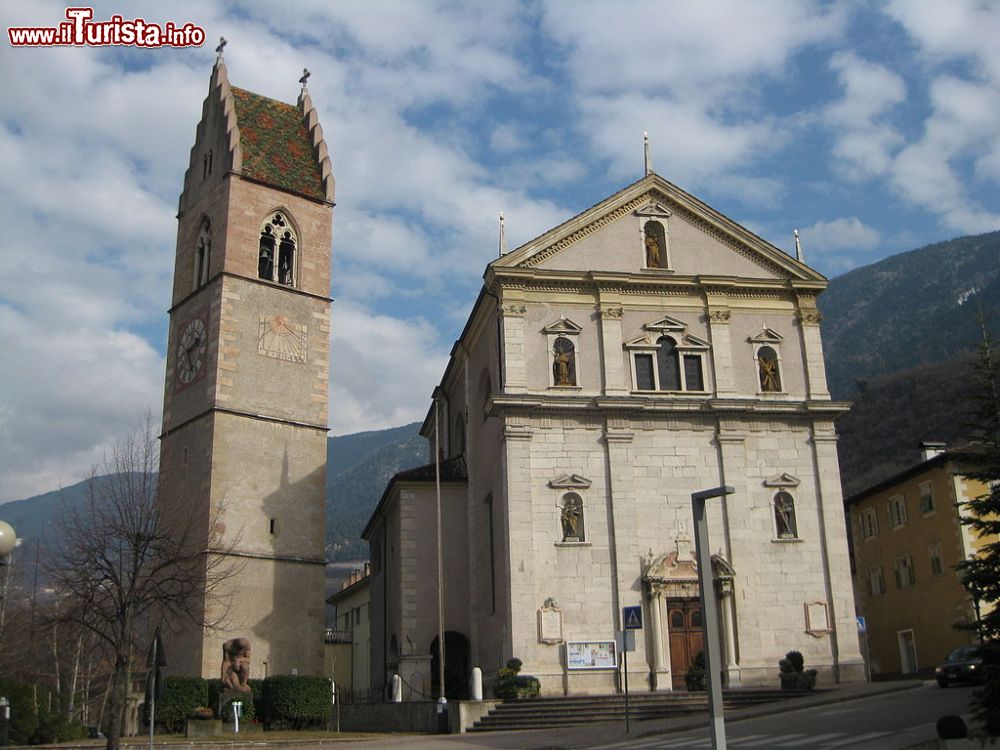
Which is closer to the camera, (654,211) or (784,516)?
(784,516)

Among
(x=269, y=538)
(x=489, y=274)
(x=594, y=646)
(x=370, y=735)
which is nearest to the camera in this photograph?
(x=370, y=735)

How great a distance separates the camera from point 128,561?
3134cm

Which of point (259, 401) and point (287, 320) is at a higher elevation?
point (287, 320)

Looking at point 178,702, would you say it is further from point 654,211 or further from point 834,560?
point 654,211

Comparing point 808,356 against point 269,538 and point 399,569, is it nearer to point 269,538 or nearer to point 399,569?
point 399,569

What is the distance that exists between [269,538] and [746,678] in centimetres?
1758

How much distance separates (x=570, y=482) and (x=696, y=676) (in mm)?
7063

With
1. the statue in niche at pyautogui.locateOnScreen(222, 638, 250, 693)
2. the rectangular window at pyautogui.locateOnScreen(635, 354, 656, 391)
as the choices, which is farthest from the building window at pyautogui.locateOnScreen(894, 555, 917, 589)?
the statue in niche at pyautogui.locateOnScreen(222, 638, 250, 693)

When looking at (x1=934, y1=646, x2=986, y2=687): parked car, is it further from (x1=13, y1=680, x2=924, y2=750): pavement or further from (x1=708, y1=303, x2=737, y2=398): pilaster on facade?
(x1=708, y1=303, x2=737, y2=398): pilaster on facade

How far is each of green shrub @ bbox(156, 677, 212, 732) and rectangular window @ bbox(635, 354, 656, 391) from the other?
57.8 ft

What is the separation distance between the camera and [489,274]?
1379 inches

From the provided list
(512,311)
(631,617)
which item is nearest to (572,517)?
(512,311)

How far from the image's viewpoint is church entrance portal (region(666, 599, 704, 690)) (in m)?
32.4

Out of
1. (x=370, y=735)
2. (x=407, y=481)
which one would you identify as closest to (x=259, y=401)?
(x=407, y=481)
